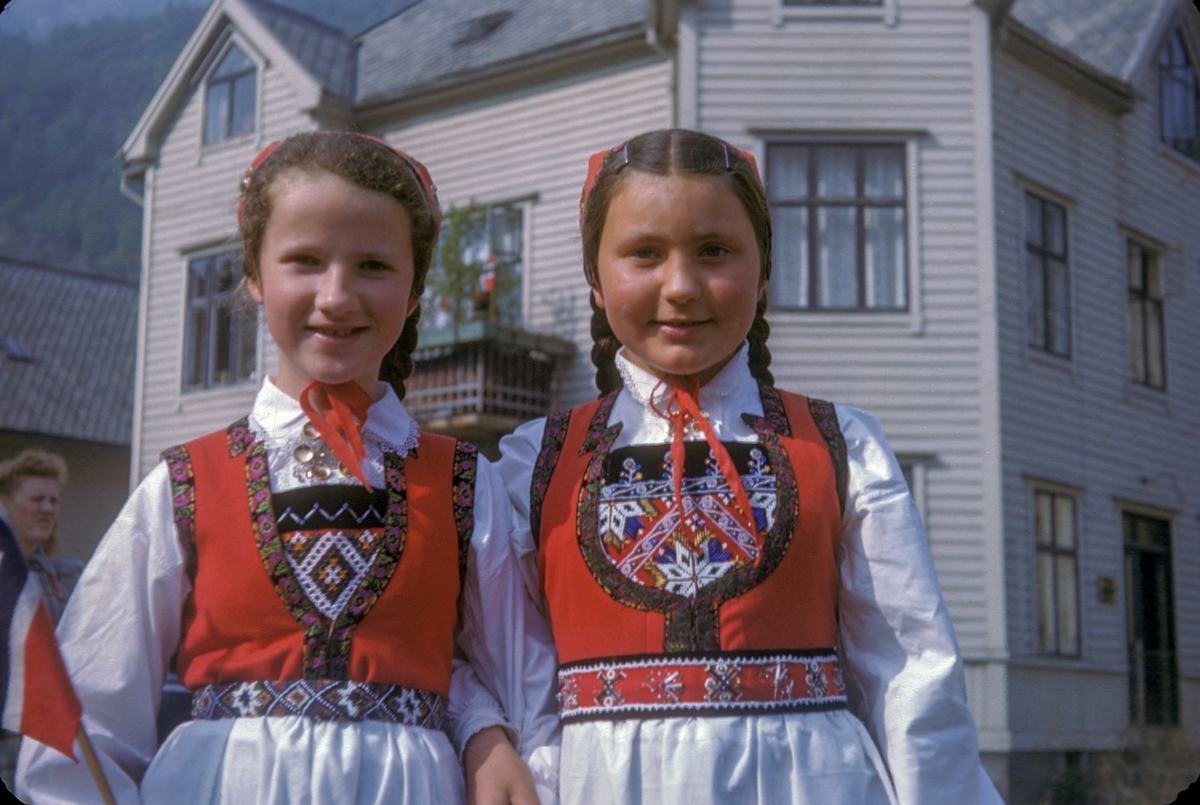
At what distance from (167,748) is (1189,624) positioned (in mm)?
10281

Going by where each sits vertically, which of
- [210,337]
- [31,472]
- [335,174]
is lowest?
[31,472]

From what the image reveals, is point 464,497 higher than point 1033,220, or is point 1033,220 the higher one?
point 1033,220

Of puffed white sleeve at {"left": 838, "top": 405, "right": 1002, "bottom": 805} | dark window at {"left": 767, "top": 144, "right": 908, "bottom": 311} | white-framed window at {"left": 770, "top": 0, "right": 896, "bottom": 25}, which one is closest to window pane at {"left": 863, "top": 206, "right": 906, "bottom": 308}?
dark window at {"left": 767, "top": 144, "right": 908, "bottom": 311}

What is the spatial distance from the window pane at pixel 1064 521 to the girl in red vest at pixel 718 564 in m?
8.47

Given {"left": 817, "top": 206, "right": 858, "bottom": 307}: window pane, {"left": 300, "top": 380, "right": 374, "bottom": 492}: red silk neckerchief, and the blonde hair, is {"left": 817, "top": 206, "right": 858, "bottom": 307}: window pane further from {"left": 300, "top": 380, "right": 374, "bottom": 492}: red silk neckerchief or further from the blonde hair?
{"left": 300, "top": 380, "right": 374, "bottom": 492}: red silk neckerchief

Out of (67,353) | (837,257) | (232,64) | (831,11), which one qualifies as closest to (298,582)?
(67,353)

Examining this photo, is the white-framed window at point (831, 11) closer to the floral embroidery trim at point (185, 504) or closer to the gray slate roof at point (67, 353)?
the gray slate roof at point (67, 353)

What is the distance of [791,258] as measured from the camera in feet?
31.4

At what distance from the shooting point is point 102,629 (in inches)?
68.6

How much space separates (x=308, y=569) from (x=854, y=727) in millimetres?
832

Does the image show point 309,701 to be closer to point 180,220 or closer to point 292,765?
point 292,765

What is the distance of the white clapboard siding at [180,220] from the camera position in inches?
286

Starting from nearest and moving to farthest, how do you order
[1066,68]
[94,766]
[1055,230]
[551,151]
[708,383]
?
[94,766]
[708,383]
[1066,68]
[1055,230]
[551,151]

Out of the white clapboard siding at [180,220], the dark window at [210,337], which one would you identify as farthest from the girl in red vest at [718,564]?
the white clapboard siding at [180,220]
